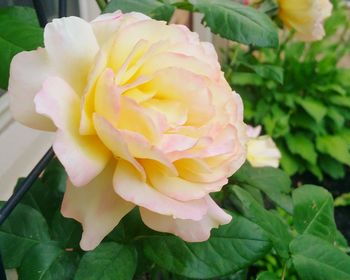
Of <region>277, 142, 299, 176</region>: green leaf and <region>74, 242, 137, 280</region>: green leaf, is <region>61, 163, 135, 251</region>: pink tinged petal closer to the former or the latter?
<region>74, 242, 137, 280</region>: green leaf

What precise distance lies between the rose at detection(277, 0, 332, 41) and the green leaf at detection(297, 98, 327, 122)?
5.18 feet

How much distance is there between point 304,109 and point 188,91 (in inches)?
83.1

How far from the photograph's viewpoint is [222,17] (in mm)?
481

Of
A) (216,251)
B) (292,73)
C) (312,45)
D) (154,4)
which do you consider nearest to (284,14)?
(154,4)

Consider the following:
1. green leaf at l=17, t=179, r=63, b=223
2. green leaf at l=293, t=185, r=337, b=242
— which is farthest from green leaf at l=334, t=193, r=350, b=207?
green leaf at l=17, t=179, r=63, b=223

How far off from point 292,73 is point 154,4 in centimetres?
201

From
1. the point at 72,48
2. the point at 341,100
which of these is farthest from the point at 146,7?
the point at 341,100

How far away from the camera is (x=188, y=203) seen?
31 centimetres

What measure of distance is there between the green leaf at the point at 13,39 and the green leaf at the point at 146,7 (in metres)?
0.09

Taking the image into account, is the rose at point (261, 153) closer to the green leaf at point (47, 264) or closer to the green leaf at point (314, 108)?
the green leaf at point (47, 264)

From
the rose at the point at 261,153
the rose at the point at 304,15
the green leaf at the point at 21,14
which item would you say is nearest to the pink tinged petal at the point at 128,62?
Answer: the green leaf at the point at 21,14

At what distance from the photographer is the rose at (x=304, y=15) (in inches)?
26.3

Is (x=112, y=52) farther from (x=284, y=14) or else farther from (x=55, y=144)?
(x=284, y=14)

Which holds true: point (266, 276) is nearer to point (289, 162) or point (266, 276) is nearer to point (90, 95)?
point (90, 95)
